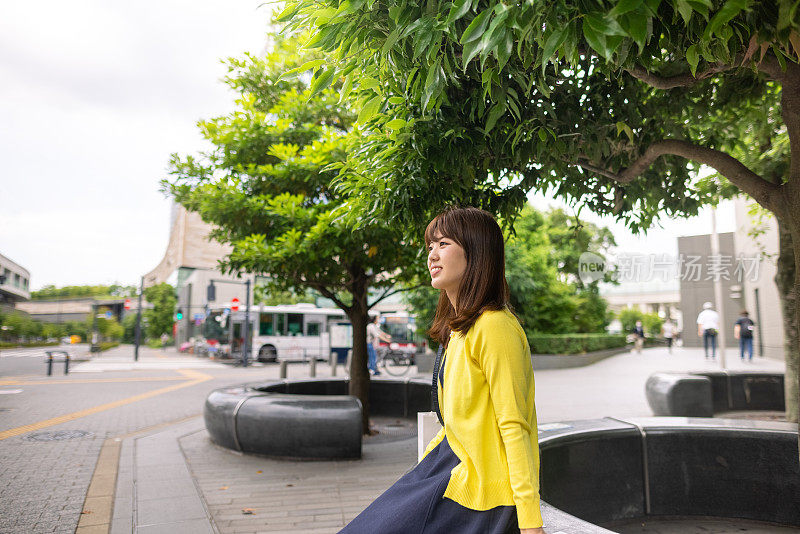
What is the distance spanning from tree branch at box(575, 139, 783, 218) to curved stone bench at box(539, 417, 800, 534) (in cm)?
174

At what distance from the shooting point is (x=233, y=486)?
5.12 m

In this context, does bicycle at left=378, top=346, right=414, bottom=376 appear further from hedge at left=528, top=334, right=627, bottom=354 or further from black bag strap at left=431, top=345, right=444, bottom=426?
black bag strap at left=431, top=345, right=444, bottom=426

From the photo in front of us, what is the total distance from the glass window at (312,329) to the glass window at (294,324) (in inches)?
14.7

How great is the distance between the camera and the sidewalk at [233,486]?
414 cm

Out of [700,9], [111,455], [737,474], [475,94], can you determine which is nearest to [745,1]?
[700,9]

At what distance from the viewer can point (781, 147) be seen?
6.86m

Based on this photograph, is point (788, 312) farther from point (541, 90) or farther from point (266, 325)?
point (266, 325)

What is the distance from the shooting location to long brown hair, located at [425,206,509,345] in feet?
5.62

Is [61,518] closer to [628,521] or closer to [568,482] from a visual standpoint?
[568,482]

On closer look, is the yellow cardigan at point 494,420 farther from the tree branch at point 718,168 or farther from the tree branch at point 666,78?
the tree branch at point 718,168

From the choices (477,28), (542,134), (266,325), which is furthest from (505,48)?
(266,325)

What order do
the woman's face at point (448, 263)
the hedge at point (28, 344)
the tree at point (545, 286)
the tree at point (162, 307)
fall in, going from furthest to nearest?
the tree at point (162, 307) → the hedge at point (28, 344) → the tree at point (545, 286) → the woman's face at point (448, 263)

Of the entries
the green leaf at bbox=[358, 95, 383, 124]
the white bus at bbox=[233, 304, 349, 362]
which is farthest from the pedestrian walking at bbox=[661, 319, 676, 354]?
the green leaf at bbox=[358, 95, 383, 124]

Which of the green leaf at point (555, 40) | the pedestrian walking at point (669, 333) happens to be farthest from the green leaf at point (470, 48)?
the pedestrian walking at point (669, 333)
